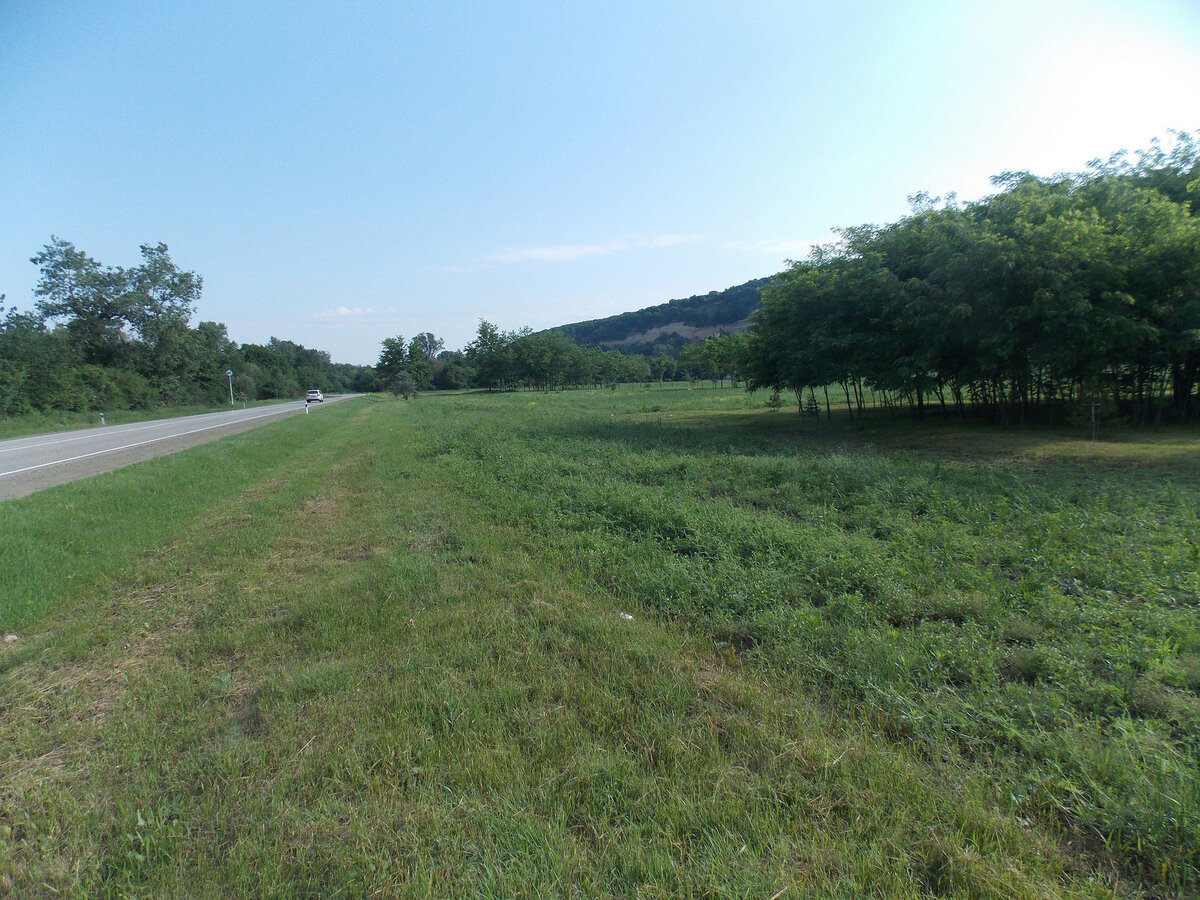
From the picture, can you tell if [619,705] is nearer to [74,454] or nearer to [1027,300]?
[1027,300]

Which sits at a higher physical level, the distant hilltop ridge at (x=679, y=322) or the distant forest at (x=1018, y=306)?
the distant hilltop ridge at (x=679, y=322)

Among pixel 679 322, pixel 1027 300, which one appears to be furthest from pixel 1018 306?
pixel 679 322

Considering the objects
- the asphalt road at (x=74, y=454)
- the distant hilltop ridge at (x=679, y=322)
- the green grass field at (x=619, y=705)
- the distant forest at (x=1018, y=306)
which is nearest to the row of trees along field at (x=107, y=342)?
the distant forest at (x=1018, y=306)

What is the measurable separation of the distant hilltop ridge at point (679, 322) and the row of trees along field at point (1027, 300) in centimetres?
13906

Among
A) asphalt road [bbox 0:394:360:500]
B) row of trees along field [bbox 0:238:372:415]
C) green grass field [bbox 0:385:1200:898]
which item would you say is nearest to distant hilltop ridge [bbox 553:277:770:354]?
row of trees along field [bbox 0:238:372:415]

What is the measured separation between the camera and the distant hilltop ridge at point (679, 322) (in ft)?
540

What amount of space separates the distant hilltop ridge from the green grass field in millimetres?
151584

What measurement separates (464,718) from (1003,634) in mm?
3953

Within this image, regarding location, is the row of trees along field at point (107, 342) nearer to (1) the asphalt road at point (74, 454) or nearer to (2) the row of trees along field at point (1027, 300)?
(1) the asphalt road at point (74, 454)

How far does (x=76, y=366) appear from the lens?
3944 cm

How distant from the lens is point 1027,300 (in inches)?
563

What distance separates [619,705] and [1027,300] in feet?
52.1

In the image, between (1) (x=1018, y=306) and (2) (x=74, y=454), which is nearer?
(1) (x=1018, y=306)

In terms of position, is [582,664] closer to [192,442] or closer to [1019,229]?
[1019,229]
